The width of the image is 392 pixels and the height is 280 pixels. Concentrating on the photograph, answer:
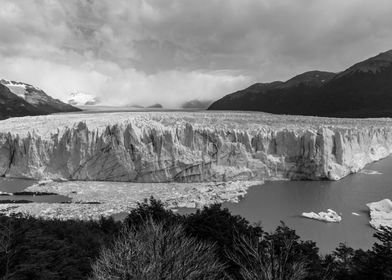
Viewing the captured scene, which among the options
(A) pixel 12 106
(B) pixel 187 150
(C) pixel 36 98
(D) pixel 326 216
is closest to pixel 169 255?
(D) pixel 326 216

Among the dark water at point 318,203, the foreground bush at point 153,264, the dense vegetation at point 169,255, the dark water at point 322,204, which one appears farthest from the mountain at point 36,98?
the foreground bush at point 153,264

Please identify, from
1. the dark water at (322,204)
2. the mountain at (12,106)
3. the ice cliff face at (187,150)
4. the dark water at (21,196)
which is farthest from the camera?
the mountain at (12,106)

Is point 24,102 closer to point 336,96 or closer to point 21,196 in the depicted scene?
point 21,196

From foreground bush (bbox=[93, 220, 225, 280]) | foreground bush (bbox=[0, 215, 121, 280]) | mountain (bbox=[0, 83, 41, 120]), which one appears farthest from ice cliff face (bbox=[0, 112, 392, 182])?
mountain (bbox=[0, 83, 41, 120])

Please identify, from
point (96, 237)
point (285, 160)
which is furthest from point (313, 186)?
point (96, 237)

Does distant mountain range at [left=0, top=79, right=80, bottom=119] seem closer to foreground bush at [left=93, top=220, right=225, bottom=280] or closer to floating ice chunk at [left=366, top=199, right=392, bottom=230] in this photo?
floating ice chunk at [left=366, top=199, right=392, bottom=230]

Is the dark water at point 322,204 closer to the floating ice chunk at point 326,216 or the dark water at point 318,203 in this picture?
the dark water at point 318,203
